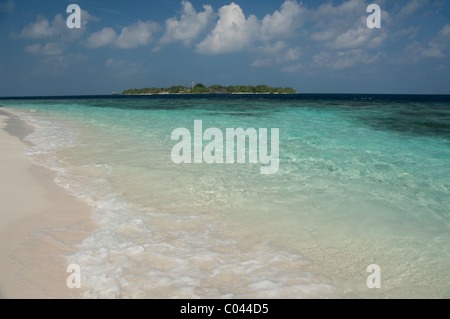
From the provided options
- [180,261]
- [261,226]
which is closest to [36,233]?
[180,261]

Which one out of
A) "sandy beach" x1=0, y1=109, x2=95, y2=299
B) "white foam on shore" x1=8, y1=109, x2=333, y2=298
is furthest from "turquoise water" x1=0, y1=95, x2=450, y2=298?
"sandy beach" x1=0, y1=109, x2=95, y2=299

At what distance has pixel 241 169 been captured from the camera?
5926 mm

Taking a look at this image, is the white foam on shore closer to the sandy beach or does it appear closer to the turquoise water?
the turquoise water

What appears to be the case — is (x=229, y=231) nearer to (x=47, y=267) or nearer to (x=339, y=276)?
(x=339, y=276)

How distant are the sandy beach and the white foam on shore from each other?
0.17 m

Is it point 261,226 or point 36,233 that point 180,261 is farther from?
point 36,233

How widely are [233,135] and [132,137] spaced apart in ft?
12.1

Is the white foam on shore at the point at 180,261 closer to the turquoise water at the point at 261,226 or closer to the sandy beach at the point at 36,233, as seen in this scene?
the turquoise water at the point at 261,226

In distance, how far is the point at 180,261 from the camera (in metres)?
2.66

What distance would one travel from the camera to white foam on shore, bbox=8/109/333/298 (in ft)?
7.53

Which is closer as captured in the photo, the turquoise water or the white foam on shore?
the white foam on shore

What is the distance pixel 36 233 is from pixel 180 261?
1693 millimetres

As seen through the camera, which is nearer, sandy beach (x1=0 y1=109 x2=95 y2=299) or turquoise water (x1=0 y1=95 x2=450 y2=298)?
sandy beach (x1=0 y1=109 x2=95 y2=299)
